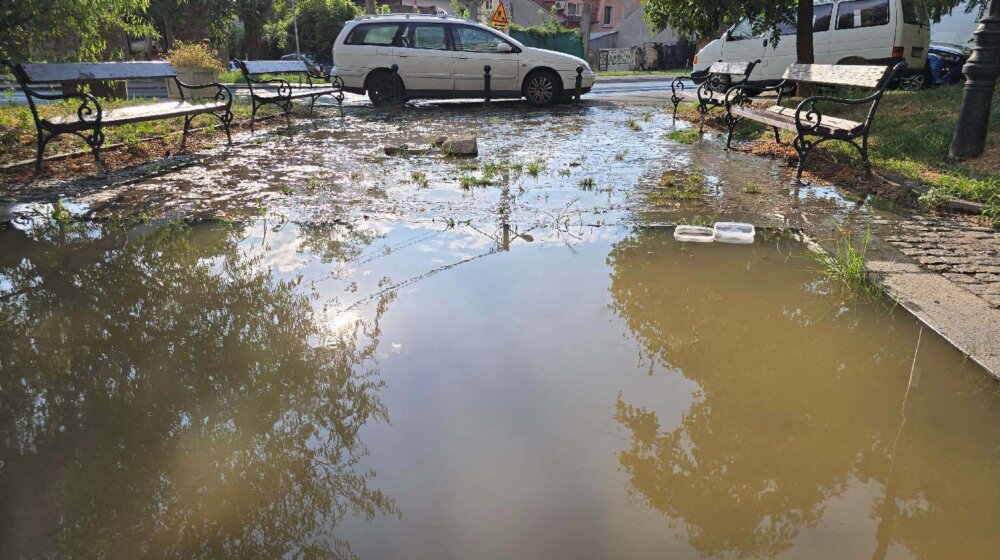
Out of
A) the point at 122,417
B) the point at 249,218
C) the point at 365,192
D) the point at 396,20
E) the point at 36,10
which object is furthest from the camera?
the point at 396,20

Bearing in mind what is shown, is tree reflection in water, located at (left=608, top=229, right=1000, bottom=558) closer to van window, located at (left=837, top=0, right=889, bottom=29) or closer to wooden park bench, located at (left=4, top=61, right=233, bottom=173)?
wooden park bench, located at (left=4, top=61, right=233, bottom=173)

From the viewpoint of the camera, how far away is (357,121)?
11.2 m

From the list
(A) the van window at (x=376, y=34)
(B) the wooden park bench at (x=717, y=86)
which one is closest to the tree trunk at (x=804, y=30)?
(B) the wooden park bench at (x=717, y=86)

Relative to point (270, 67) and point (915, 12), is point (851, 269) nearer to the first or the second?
point (270, 67)

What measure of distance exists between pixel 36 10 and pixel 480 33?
300 inches

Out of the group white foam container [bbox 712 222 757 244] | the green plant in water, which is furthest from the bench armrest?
the green plant in water

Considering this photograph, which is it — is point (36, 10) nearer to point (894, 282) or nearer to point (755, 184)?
point (755, 184)

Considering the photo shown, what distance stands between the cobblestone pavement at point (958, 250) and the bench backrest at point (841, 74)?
2.06m

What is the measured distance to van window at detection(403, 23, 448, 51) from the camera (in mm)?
12648

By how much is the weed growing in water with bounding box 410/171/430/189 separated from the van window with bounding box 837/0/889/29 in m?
10.4

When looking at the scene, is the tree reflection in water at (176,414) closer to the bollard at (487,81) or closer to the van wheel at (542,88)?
the bollard at (487,81)

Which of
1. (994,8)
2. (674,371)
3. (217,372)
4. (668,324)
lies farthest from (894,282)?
(994,8)

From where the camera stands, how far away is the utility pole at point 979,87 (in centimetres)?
624

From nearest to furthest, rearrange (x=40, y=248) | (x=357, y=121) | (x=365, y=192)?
(x=40, y=248) < (x=365, y=192) < (x=357, y=121)
